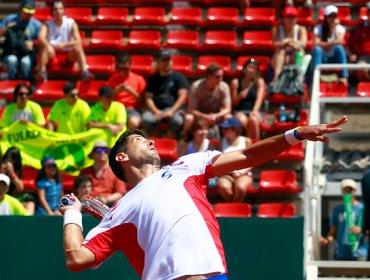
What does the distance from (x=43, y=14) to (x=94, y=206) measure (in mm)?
10297

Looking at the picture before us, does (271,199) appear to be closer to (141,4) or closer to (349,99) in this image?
(349,99)

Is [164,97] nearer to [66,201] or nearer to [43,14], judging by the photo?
[43,14]

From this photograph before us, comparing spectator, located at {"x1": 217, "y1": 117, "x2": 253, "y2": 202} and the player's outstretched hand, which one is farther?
spectator, located at {"x1": 217, "y1": 117, "x2": 253, "y2": 202}

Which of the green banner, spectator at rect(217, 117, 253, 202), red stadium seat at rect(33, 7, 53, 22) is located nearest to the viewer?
spectator at rect(217, 117, 253, 202)

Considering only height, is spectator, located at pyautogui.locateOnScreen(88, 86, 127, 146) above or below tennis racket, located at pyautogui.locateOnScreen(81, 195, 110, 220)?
below

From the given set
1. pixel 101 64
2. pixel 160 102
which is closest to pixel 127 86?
pixel 160 102

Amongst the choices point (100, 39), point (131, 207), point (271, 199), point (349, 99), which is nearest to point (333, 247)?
point (271, 199)

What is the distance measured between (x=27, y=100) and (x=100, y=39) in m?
2.69

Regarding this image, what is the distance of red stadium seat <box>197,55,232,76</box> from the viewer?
547 inches

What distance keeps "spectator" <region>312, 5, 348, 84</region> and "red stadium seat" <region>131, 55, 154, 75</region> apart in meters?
2.44

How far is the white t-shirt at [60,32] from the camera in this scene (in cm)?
1402

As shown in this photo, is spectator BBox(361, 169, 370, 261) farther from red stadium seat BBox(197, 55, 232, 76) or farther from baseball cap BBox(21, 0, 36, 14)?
baseball cap BBox(21, 0, 36, 14)

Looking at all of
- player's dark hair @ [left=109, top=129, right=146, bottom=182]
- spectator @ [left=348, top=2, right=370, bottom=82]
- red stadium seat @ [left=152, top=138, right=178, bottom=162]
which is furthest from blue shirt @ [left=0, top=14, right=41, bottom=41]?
player's dark hair @ [left=109, top=129, right=146, bottom=182]

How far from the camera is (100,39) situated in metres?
14.9
